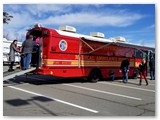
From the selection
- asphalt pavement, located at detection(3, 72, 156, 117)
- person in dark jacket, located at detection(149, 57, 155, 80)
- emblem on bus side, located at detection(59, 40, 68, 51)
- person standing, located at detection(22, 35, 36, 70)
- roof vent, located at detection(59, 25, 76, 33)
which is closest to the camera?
asphalt pavement, located at detection(3, 72, 156, 117)

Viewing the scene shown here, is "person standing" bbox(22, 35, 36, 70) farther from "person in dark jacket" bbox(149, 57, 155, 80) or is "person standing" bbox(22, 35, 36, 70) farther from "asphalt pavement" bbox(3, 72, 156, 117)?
"person in dark jacket" bbox(149, 57, 155, 80)

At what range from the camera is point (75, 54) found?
13688 millimetres

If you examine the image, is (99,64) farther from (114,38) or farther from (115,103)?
(115,103)

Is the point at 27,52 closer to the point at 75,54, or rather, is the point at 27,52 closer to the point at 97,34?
the point at 75,54

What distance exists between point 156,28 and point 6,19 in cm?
2532

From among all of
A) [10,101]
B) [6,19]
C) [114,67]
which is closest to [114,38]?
[114,67]

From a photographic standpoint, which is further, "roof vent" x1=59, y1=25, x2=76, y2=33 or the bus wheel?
the bus wheel

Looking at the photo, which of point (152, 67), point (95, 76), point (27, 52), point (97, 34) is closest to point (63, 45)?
point (27, 52)

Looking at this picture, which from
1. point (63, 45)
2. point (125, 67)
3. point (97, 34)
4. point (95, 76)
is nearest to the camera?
point (63, 45)

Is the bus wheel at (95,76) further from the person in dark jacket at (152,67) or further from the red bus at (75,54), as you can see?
the person in dark jacket at (152,67)

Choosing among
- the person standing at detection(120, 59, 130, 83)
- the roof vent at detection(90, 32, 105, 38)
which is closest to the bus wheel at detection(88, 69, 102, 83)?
the person standing at detection(120, 59, 130, 83)

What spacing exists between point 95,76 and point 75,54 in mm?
2250

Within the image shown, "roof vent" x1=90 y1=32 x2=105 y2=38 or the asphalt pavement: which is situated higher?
"roof vent" x1=90 y1=32 x2=105 y2=38

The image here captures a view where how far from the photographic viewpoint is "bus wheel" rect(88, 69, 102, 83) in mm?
14883
